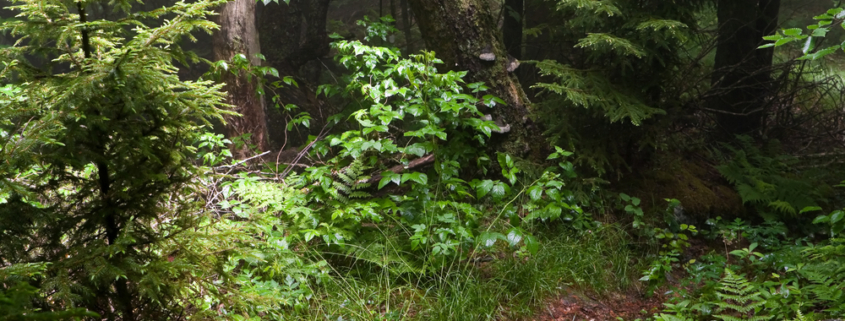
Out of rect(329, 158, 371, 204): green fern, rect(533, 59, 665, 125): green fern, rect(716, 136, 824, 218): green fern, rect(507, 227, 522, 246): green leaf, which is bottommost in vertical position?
rect(716, 136, 824, 218): green fern

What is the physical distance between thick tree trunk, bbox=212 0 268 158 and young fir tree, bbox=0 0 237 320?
327 centimetres

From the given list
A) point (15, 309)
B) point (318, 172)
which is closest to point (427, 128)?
point (318, 172)

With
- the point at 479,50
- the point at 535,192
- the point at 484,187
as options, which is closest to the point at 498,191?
the point at 484,187

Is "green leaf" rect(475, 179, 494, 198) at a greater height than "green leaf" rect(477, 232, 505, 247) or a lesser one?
greater

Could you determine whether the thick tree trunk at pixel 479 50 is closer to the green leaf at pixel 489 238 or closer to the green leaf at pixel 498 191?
the green leaf at pixel 498 191

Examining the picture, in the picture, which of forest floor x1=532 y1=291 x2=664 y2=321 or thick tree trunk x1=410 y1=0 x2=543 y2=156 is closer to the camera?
forest floor x1=532 y1=291 x2=664 y2=321

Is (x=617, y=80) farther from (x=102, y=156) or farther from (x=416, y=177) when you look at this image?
(x=102, y=156)

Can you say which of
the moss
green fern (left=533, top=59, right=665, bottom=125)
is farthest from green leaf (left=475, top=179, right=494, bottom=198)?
the moss

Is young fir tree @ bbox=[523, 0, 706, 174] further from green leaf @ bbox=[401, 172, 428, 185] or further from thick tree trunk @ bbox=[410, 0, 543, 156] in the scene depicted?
green leaf @ bbox=[401, 172, 428, 185]

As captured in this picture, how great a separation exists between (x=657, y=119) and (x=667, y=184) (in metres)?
0.63

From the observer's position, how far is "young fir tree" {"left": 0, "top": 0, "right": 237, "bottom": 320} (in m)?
1.95

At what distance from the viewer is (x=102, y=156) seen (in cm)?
210

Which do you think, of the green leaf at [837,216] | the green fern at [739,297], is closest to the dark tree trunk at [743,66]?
the green leaf at [837,216]

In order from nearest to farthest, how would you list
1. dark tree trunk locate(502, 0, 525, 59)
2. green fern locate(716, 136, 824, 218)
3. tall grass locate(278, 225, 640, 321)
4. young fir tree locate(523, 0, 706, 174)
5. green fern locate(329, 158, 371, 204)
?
tall grass locate(278, 225, 640, 321)
green fern locate(329, 158, 371, 204)
young fir tree locate(523, 0, 706, 174)
green fern locate(716, 136, 824, 218)
dark tree trunk locate(502, 0, 525, 59)
